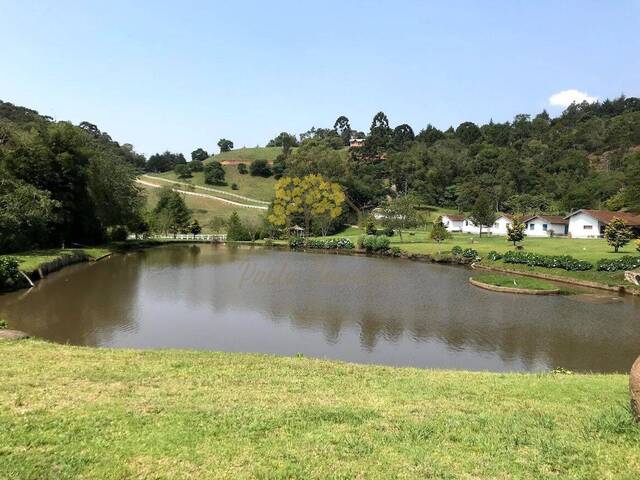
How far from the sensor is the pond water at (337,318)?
59.7ft

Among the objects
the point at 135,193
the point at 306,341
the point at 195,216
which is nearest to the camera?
the point at 306,341

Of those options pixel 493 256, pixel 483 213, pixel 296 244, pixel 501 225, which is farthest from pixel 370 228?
pixel 493 256

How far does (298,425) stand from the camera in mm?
7340

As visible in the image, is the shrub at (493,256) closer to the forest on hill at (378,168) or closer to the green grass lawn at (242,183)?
the forest on hill at (378,168)

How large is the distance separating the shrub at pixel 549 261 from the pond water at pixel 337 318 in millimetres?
5646

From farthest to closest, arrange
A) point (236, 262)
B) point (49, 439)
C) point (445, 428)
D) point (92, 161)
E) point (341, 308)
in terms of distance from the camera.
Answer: point (92, 161), point (236, 262), point (341, 308), point (445, 428), point (49, 439)

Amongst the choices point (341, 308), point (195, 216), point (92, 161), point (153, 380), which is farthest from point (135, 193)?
point (153, 380)

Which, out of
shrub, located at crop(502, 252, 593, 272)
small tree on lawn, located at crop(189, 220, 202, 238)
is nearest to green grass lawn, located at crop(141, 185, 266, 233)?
small tree on lawn, located at crop(189, 220, 202, 238)

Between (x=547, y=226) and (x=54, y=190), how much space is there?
58821 millimetres

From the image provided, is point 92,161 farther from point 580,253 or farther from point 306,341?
point 580,253

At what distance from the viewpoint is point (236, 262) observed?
47.6m

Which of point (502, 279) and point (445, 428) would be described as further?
point (502, 279)

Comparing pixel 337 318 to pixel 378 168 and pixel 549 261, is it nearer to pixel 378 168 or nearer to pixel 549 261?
pixel 549 261

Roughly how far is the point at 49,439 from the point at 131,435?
3.24 ft
